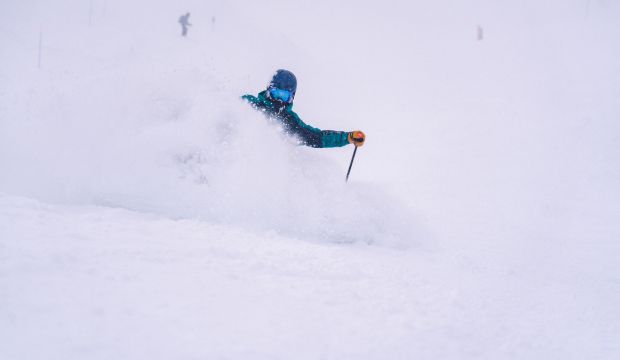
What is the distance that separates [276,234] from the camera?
10.5 feet

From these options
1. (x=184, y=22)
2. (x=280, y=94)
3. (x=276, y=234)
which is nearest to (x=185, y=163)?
(x=276, y=234)

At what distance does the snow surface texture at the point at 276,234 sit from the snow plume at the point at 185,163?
2cm

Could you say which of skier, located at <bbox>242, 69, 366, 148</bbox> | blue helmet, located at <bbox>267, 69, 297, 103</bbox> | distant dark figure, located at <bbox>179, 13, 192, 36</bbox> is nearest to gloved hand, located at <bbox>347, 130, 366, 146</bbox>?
skier, located at <bbox>242, 69, 366, 148</bbox>

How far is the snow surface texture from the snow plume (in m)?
0.02

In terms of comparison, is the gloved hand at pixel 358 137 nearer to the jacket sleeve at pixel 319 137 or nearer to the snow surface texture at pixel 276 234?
the jacket sleeve at pixel 319 137

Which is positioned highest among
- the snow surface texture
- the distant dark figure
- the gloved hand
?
the distant dark figure

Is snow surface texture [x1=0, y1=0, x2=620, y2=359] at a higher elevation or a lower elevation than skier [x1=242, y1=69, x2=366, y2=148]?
lower

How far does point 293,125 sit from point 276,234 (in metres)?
2.00

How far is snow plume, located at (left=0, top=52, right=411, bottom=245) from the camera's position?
3.49 metres

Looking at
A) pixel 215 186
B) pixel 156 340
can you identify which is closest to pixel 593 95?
pixel 215 186

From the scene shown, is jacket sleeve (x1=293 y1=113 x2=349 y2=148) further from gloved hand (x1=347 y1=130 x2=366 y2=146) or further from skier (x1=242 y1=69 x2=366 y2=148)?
gloved hand (x1=347 y1=130 x2=366 y2=146)

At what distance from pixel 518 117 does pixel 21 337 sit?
43.3 ft

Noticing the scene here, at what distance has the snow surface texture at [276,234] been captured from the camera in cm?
173

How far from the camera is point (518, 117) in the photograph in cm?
1173
